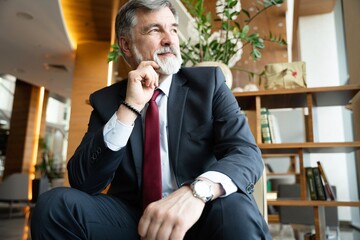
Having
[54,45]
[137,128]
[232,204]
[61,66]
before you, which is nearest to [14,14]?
[54,45]

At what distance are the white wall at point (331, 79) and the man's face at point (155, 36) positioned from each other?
4.16 metres

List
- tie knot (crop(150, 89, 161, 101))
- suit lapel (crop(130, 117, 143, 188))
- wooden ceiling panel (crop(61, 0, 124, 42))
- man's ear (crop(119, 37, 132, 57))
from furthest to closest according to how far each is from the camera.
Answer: wooden ceiling panel (crop(61, 0, 124, 42)), man's ear (crop(119, 37, 132, 57)), tie knot (crop(150, 89, 161, 101)), suit lapel (crop(130, 117, 143, 188))

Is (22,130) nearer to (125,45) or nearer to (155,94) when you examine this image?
(125,45)

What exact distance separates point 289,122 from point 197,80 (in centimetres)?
972

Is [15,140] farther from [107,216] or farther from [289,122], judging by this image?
[107,216]

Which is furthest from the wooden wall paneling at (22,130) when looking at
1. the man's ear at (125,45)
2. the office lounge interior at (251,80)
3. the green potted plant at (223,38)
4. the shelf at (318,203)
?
the man's ear at (125,45)

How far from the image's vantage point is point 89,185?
0.97 metres

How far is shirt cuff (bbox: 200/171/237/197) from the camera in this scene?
764 mm

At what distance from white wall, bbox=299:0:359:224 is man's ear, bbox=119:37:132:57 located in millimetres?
4156

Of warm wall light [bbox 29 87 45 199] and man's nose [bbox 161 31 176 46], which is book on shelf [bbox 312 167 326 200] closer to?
man's nose [bbox 161 31 176 46]

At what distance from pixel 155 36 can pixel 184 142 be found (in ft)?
1.48

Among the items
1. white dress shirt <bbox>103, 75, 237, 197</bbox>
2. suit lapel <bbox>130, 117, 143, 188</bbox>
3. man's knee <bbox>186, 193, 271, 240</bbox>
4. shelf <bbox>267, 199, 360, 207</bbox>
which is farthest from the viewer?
shelf <bbox>267, 199, 360, 207</bbox>

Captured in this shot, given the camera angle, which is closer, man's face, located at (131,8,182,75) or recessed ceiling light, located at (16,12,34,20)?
man's face, located at (131,8,182,75)

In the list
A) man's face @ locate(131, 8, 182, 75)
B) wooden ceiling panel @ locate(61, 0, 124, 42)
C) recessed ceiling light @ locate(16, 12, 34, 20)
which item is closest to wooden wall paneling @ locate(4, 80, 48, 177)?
wooden ceiling panel @ locate(61, 0, 124, 42)
